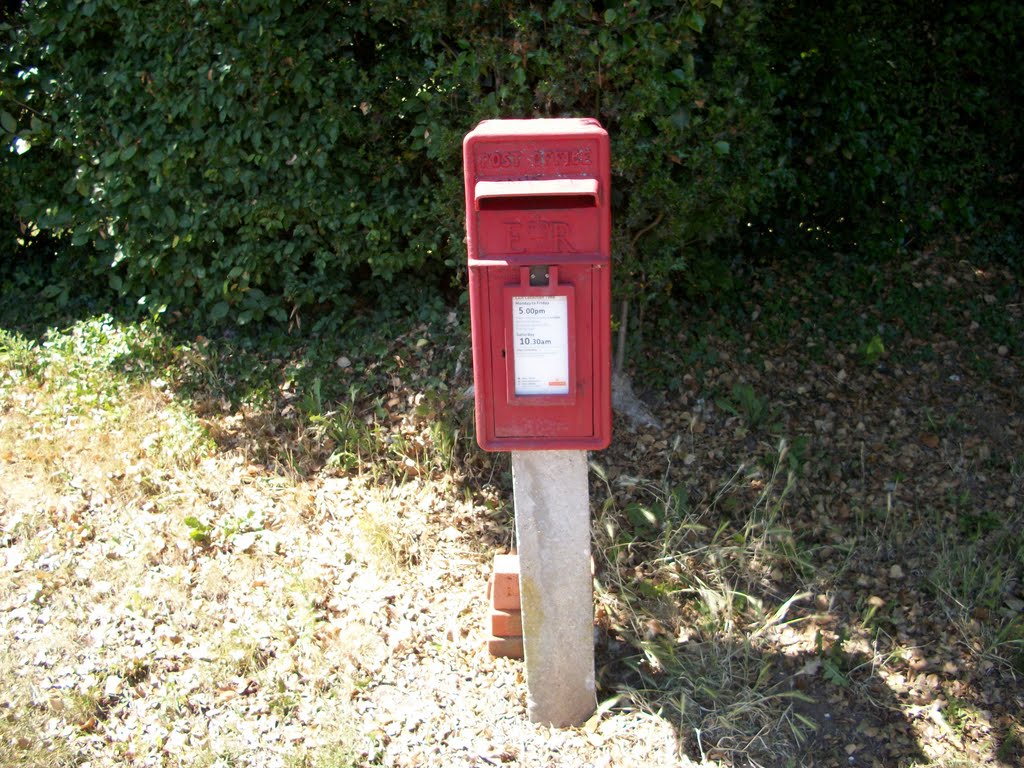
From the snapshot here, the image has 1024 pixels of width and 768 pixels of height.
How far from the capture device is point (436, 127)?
4.32 m

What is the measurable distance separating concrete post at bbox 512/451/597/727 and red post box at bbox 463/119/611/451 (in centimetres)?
13

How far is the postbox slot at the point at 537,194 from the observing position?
255 cm

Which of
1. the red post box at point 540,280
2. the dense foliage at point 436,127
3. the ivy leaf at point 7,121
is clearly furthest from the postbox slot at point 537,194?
the ivy leaf at point 7,121

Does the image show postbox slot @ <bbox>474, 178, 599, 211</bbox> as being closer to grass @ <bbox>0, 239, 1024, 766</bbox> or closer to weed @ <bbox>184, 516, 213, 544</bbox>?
grass @ <bbox>0, 239, 1024, 766</bbox>

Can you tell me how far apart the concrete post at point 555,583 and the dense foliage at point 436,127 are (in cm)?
163

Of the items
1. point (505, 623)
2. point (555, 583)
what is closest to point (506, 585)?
point (505, 623)

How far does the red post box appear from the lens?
8.57 ft

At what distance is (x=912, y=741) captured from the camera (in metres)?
3.11

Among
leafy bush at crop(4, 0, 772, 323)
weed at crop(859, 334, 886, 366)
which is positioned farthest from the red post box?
weed at crop(859, 334, 886, 366)

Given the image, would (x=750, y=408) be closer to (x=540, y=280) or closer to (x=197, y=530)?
(x=540, y=280)

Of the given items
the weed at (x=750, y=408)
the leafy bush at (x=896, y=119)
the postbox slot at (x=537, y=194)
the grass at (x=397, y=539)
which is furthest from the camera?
the leafy bush at (x=896, y=119)

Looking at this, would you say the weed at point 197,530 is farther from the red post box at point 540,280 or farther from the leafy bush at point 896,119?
the leafy bush at point 896,119

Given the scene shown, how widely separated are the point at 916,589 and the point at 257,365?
10.9ft

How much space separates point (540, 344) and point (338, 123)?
8.40ft
